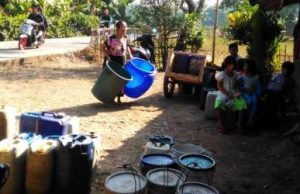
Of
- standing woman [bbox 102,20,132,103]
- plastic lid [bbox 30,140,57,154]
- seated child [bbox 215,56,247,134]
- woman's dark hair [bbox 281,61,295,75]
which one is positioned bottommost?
plastic lid [bbox 30,140,57,154]

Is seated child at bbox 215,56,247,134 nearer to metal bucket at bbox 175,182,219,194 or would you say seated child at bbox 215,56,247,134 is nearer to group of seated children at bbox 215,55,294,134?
group of seated children at bbox 215,55,294,134

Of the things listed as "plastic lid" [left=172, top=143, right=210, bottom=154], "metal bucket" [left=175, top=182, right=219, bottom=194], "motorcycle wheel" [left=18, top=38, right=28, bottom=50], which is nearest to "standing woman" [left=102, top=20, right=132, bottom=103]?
"plastic lid" [left=172, top=143, right=210, bottom=154]

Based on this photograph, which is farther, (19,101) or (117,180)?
(19,101)

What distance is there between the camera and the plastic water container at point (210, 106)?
7762mm

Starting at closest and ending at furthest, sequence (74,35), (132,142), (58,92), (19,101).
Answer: (132,142) → (19,101) → (58,92) → (74,35)

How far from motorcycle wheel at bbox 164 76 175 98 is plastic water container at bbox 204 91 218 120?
158cm

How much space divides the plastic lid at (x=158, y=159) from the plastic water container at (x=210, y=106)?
133 inches

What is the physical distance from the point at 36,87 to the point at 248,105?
5.40m

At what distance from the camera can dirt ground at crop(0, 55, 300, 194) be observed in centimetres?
531

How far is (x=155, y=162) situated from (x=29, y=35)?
11.4 meters

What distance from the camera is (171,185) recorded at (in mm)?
3852

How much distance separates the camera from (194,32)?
14.1m

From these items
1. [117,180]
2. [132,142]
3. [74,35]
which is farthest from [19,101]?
[74,35]

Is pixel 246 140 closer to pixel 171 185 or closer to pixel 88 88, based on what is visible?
pixel 171 185
